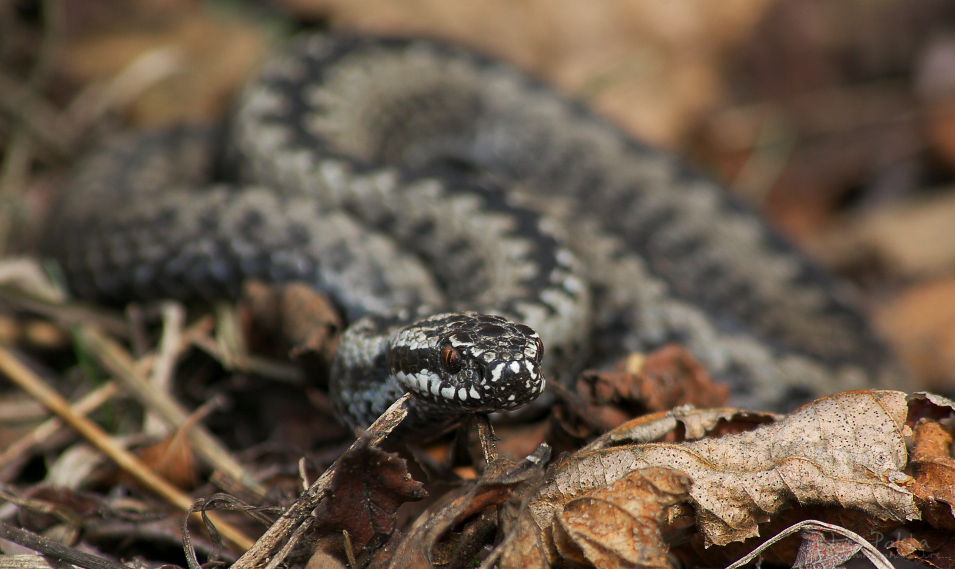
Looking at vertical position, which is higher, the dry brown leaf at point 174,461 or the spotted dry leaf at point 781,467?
the spotted dry leaf at point 781,467

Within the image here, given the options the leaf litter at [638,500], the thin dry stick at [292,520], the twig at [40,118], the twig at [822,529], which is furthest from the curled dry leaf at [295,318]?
the twig at [40,118]

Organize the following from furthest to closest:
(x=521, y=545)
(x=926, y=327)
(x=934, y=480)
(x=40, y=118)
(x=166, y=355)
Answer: (x=40, y=118) → (x=926, y=327) → (x=166, y=355) → (x=934, y=480) → (x=521, y=545)

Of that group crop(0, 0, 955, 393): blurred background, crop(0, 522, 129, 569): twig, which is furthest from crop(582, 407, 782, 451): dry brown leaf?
crop(0, 0, 955, 393): blurred background

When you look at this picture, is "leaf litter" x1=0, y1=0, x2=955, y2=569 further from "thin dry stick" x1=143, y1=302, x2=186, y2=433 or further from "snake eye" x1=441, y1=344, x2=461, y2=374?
"thin dry stick" x1=143, y1=302, x2=186, y2=433

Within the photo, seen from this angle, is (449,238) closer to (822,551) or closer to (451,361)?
(451,361)

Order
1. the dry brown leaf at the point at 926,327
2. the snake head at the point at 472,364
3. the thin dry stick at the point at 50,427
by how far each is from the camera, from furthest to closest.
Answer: the dry brown leaf at the point at 926,327
the thin dry stick at the point at 50,427
the snake head at the point at 472,364

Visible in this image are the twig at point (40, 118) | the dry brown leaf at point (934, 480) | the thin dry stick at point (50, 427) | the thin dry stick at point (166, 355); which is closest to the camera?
the dry brown leaf at point (934, 480)

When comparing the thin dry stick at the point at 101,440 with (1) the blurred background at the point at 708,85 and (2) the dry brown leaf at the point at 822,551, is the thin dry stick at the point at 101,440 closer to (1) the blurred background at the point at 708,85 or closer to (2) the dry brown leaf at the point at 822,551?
(2) the dry brown leaf at the point at 822,551

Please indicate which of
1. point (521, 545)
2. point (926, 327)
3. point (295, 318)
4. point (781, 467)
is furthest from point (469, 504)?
point (926, 327)
